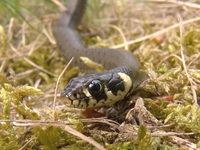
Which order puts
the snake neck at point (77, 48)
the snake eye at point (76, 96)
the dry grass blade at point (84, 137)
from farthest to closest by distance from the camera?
the snake neck at point (77, 48), the snake eye at point (76, 96), the dry grass blade at point (84, 137)

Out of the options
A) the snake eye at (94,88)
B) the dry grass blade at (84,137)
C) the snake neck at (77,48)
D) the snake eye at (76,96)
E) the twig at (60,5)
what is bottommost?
the dry grass blade at (84,137)

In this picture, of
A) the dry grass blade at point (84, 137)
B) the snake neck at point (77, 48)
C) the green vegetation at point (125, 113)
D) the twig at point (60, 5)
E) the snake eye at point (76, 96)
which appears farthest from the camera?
the twig at point (60, 5)

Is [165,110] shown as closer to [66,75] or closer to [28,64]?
[66,75]

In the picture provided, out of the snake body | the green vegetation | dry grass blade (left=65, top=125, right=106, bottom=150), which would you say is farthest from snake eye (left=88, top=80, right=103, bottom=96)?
dry grass blade (left=65, top=125, right=106, bottom=150)

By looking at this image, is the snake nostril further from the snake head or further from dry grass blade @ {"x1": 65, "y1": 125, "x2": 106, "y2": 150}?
dry grass blade @ {"x1": 65, "y1": 125, "x2": 106, "y2": 150}

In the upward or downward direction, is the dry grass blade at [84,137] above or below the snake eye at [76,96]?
below

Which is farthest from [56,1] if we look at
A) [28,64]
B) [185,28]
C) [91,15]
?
[185,28]

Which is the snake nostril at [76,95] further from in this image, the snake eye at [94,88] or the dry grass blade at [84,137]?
the dry grass blade at [84,137]

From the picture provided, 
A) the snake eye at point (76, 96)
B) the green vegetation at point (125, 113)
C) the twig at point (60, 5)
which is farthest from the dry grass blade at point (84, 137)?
the twig at point (60, 5)

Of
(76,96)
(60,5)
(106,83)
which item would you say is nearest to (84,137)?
(76,96)

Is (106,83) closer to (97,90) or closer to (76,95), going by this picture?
(97,90)
